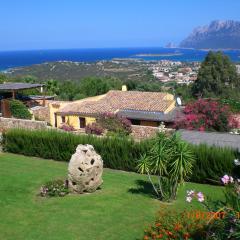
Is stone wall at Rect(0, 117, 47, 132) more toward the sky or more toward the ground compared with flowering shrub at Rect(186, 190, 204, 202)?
more toward the ground

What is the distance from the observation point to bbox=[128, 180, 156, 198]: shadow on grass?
56.6 ft

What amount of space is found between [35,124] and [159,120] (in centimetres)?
1106

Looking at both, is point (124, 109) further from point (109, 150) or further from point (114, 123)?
point (109, 150)

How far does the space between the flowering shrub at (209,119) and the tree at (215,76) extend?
110 feet

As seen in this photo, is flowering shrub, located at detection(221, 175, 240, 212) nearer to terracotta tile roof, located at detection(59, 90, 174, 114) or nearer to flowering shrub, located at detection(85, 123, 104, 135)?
flowering shrub, located at detection(85, 123, 104, 135)

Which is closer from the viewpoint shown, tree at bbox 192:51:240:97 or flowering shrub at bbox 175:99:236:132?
flowering shrub at bbox 175:99:236:132

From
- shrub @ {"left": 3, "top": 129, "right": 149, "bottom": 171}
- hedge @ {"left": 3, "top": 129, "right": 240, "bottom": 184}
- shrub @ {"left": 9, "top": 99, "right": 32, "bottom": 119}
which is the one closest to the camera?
hedge @ {"left": 3, "top": 129, "right": 240, "bottom": 184}

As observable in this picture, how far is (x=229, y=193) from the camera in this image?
27.3 ft

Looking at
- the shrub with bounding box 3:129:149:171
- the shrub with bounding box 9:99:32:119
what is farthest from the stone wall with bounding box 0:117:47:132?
the shrub with bounding box 9:99:32:119

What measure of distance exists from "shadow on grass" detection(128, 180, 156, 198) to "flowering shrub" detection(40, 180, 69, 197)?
104 inches

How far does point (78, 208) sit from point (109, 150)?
7.94 metres

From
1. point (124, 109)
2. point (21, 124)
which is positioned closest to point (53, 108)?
point (124, 109)

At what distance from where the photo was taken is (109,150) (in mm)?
22531

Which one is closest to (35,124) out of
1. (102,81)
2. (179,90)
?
(102,81)
